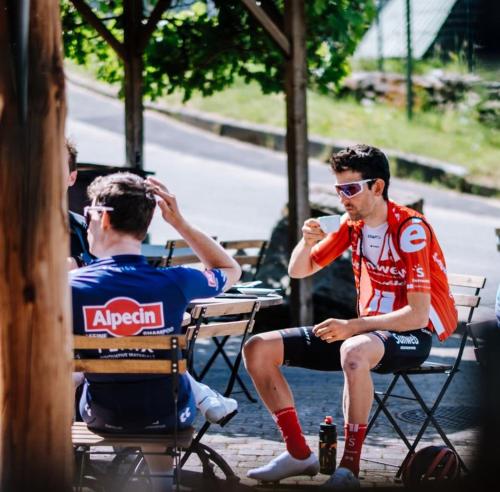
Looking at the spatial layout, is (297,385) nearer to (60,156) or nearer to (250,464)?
(250,464)

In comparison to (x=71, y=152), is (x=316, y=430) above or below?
below

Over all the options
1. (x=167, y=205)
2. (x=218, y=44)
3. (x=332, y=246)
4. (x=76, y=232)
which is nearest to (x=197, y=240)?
(x=167, y=205)

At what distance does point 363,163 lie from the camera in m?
5.41

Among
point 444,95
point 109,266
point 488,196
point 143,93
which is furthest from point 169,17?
point 444,95

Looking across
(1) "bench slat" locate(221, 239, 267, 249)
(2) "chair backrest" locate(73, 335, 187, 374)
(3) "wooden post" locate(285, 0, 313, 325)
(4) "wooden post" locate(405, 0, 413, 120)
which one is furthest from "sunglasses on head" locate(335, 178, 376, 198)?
(4) "wooden post" locate(405, 0, 413, 120)

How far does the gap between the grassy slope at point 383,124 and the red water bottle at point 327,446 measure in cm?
1490

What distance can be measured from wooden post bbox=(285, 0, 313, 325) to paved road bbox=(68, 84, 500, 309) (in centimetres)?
433

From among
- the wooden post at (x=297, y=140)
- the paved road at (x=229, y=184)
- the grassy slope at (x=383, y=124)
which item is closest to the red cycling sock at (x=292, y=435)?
the wooden post at (x=297, y=140)

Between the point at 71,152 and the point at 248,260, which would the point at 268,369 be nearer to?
the point at 71,152

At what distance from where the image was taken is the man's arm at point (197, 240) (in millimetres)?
4648

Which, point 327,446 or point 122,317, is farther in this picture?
point 327,446

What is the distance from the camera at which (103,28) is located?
1054 cm

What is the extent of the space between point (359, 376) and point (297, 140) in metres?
4.60

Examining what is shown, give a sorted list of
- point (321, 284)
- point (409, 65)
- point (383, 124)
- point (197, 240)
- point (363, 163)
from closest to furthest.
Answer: point (197, 240), point (363, 163), point (321, 284), point (409, 65), point (383, 124)
